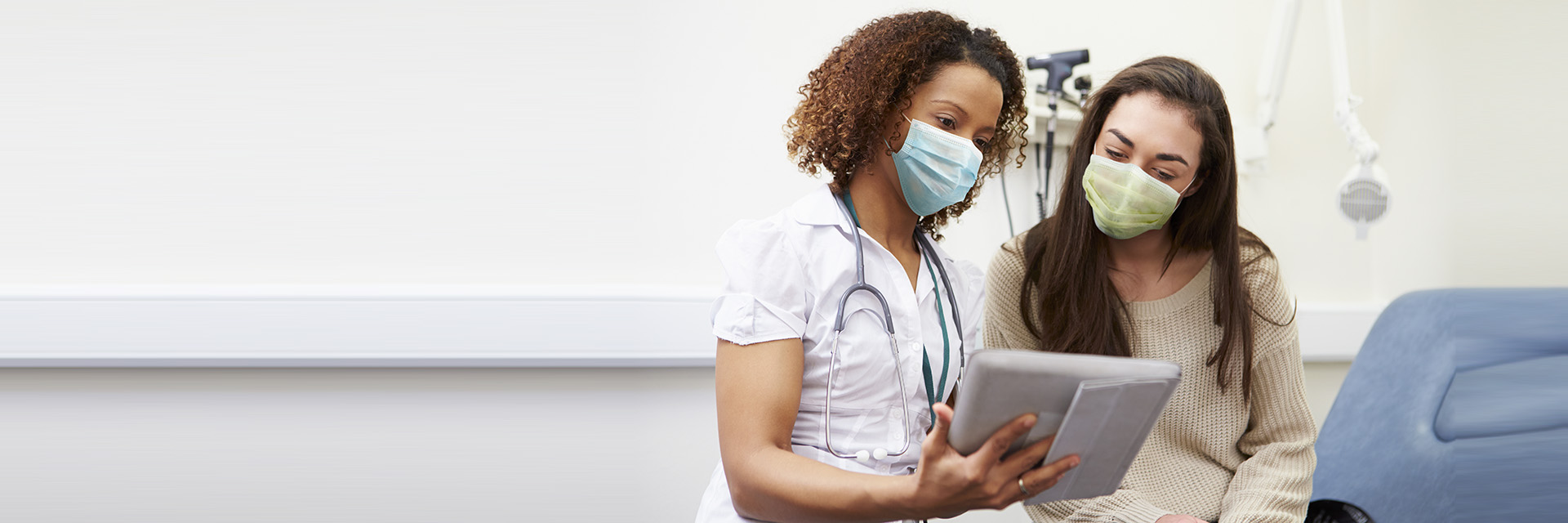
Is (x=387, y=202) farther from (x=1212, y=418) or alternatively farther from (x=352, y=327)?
(x=1212, y=418)

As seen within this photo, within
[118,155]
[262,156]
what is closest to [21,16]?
[118,155]

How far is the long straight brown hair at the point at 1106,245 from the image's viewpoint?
108cm

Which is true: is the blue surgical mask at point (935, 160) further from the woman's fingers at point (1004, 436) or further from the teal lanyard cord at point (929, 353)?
the woman's fingers at point (1004, 436)

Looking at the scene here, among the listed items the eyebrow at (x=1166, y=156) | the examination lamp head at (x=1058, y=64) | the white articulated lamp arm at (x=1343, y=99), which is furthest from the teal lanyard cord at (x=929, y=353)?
the white articulated lamp arm at (x=1343, y=99)

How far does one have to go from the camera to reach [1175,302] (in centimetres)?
113

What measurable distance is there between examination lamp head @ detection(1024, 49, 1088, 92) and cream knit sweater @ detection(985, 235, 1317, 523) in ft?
1.99

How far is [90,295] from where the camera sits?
4.72 feet

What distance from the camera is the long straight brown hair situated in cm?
108

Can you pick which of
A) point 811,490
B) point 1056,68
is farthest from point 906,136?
point 1056,68

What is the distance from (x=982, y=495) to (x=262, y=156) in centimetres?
146

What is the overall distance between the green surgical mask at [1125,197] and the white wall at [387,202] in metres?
0.65

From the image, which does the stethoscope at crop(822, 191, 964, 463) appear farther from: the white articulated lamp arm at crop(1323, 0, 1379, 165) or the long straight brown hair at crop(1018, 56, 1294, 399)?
the white articulated lamp arm at crop(1323, 0, 1379, 165)

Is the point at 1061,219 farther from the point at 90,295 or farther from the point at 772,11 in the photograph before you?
the point at 90,295

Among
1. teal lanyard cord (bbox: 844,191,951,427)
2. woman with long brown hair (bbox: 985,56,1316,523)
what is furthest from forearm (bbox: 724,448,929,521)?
woman with long brown hair (bbox: 985,56,1316,523)
